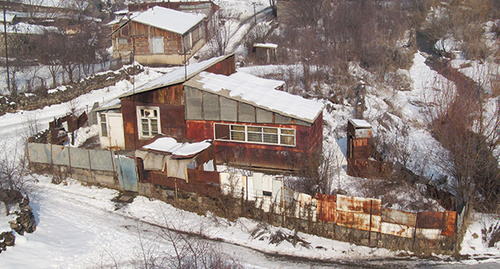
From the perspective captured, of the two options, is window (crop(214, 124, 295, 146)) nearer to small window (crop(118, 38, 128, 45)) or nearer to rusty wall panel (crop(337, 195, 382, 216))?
rusty wall panel (crop(337, 195, 382, 216))

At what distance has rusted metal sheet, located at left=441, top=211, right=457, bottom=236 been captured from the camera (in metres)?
12.0

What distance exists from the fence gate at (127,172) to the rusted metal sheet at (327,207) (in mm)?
7297

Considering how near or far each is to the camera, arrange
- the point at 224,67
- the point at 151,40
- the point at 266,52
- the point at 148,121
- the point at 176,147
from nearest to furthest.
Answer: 1. the point at 176,147
2. the point at 148,121
3. the point at 224,67
4. the point at 266,52
5. the point at 151,40

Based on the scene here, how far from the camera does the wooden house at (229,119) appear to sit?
17.1m

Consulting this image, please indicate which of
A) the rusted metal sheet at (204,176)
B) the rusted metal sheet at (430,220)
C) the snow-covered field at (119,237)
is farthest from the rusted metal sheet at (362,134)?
the rusted metal sheet at (204,176)

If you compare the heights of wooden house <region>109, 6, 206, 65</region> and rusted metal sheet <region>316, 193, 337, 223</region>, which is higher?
wooden house <region>109, 6, 206, 65</region>

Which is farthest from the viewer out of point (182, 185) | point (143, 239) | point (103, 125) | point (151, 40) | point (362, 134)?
point (151, 40)

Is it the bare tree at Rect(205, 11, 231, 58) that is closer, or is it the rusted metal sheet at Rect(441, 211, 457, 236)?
the rusted metal sheet at Rect(441, 211, 457, 236)

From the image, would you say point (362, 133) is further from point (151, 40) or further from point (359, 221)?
point (151, 40)

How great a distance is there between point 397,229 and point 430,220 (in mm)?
960

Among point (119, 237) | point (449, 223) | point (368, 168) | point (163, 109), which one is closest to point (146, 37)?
point (163, 109)

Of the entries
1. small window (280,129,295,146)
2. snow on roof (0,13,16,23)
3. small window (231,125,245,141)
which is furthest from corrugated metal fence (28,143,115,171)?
snow on roof (0,13,16,23)

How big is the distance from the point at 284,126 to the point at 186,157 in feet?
13.9

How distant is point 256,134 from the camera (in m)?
17.6
